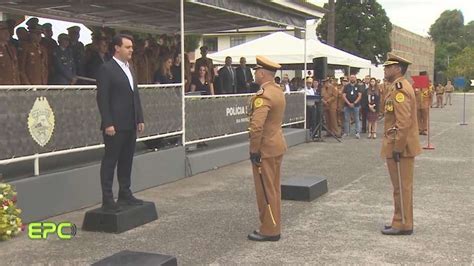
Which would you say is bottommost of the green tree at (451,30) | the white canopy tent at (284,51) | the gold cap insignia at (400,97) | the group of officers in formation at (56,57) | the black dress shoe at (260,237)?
the black dress shoe at (260,237)

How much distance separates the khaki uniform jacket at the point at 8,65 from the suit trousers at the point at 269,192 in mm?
3921

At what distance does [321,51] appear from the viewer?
19.9 metres

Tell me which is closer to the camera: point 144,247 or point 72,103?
point 144,247

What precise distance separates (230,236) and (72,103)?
276cm

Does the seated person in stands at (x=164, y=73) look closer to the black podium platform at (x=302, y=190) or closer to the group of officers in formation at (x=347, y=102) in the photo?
Result: the black podium platform at (x=302, y=190)

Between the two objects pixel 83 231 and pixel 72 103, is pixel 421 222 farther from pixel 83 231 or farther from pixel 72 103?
pixel 72 103

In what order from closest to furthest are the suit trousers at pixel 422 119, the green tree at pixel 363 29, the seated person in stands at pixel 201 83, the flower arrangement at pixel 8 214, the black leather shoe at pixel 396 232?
1. the flower arrangement at pixel 8 214
2. the black leather shoe at pixel 396 232
3. the seated person in stands at pixel 201 83
4. the suit trousers at pixel 422 119
5. the green tree at pixel 363 29

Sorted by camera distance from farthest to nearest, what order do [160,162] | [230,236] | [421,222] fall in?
[160,162]
[421,222]
[230,236]

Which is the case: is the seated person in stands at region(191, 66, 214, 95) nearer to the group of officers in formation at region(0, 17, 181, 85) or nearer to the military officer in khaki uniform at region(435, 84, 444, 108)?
the group of officers in formation at region(0, 17, 181, 85)

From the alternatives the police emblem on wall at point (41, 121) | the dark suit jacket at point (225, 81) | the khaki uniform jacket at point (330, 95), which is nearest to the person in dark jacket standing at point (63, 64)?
the police emblem on wall at point (41, 121)

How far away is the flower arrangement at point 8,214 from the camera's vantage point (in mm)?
6156

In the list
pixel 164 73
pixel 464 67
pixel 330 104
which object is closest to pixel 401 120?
pixel 164 73

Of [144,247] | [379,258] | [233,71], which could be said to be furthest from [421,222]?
[233,71]

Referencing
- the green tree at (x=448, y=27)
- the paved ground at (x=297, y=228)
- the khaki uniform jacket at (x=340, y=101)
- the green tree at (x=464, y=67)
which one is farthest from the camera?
the green tree at (x=448, y=27)
